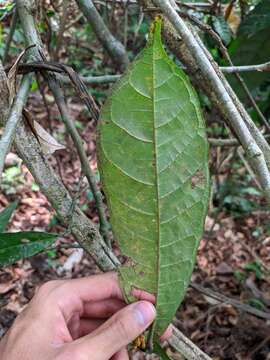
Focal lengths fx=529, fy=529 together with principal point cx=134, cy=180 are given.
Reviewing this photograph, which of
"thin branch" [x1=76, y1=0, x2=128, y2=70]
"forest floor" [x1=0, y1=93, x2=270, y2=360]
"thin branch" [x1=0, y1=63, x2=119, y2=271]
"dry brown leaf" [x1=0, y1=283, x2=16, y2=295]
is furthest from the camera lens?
"dry brown leaf" [x1=0, y1=283, x2=16, y2=295]

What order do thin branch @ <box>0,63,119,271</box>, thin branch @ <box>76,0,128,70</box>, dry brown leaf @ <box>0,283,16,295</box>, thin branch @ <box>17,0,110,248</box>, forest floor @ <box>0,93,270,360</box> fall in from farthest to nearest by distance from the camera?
dry brown leaf @ <box>0,283,16,295</box>
forest floor @ <box>0,93,270,360</box>
thin branch @ <box>76,0,128,70</box>
thin branch @ <box>17,0,110,248</box>
thin branch @ <box>0,63,119,271</box>

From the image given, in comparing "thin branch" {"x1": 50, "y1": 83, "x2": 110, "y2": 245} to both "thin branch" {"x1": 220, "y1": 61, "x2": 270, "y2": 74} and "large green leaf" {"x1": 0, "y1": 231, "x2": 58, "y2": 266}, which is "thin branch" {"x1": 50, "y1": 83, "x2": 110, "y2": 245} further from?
"thin branch" {"x1": 220, "y1": 61, "x2": 270, "y2": 74}

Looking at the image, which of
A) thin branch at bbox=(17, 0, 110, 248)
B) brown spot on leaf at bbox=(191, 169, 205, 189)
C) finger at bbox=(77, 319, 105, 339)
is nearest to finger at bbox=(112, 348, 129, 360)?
finger at bbox=(77, 319, 105, 339)

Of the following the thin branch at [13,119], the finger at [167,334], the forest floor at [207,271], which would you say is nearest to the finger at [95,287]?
the finger at [167,334]

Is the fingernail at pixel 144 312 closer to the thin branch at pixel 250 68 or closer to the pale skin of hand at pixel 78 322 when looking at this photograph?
the pale skin of hand at pixel 78 322

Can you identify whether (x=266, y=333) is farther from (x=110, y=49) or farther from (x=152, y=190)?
(x=152, y=190)

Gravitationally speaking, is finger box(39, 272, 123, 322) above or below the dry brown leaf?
above

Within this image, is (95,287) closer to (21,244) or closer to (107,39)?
(21,244)
